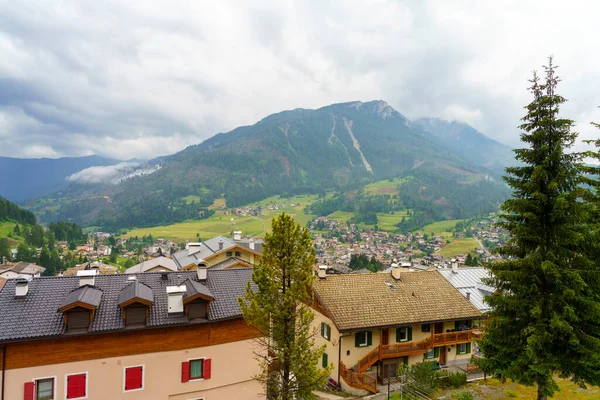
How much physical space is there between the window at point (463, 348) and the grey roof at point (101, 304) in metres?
19.5

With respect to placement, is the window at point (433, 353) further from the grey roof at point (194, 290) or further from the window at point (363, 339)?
the grey roof at point (194, 290)

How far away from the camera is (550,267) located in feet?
51.6

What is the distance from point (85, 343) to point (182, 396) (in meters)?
5.74

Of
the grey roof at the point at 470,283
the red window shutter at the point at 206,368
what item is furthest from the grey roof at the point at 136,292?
the grey roof at the point at 470,283

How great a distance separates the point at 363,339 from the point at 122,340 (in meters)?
16.4

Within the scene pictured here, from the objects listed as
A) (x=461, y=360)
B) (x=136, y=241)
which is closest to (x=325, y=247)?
(x=136, y=241)

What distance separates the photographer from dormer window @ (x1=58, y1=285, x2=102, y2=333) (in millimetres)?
17312

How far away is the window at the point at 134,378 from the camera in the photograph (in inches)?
728

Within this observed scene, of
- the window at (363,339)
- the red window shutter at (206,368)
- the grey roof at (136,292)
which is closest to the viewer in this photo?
the grey roof at (136,292)

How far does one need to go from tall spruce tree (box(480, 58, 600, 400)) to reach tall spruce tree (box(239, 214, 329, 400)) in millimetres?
9457

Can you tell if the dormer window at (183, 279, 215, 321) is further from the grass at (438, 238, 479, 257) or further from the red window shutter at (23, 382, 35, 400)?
the grass at (438, 238, 479, 257)

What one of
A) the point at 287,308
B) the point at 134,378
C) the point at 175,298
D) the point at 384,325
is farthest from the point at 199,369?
the point at 384,325

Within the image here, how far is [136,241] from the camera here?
613ft

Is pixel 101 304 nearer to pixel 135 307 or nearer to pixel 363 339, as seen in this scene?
pixel 135 307
